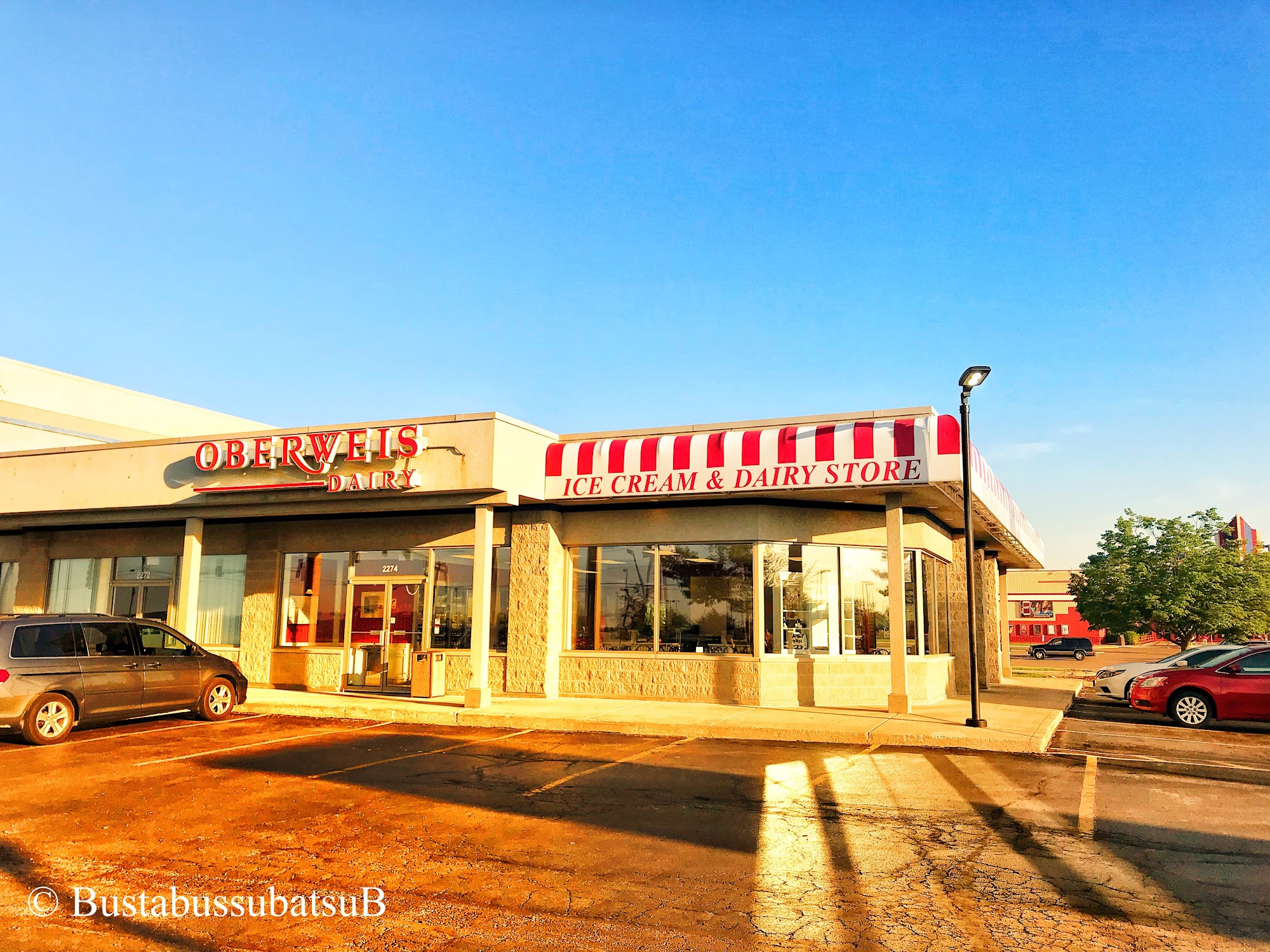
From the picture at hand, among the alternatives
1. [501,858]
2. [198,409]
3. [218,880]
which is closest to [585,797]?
[501,858]

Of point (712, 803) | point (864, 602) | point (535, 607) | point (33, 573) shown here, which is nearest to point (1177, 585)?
point (864, 602)

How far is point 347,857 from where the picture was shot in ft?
23.5

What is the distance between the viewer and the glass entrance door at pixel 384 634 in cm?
1973

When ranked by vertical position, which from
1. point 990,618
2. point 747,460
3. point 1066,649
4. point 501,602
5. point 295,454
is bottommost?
point 1066,649

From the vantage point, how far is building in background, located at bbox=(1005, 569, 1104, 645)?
83688 millimetres

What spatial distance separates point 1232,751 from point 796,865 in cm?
994

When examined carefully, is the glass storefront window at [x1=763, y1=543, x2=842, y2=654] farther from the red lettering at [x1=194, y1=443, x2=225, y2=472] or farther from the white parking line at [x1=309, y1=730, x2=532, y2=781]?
the red lettering at [x1=194, y1=443, x2=225, y2=472]

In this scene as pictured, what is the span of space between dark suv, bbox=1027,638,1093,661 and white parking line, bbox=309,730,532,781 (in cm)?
5524

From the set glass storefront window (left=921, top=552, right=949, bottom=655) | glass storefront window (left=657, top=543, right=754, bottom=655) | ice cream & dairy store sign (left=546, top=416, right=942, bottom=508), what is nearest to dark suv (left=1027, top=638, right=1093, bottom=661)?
glass storefront window (left=921, top=552, right=949, bottom=655)

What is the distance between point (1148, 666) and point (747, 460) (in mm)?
10596

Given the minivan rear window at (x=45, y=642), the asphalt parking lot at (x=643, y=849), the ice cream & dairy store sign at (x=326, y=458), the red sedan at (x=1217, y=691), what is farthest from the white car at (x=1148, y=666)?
the minivan rear window at (x=45, y=642)

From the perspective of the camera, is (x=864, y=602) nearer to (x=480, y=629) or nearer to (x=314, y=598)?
(x=480, y=629)

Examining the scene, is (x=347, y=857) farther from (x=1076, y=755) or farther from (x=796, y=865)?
(x=1076, y=755)

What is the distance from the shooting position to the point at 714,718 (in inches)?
601
